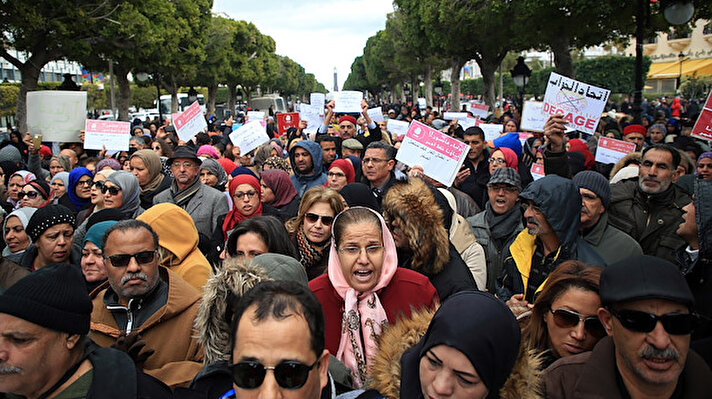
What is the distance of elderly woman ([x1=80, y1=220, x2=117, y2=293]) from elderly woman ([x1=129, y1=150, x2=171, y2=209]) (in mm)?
2740

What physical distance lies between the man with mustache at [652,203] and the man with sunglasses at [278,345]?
12.1ft

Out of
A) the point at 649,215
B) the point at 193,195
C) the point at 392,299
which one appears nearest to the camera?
the point at 392,299

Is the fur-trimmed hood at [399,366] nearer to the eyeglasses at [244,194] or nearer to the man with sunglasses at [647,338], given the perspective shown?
the man with sunglasses at [647,338]

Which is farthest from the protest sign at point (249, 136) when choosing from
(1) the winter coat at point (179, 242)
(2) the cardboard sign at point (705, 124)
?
(2) the cardboard sign at point (705, 124)

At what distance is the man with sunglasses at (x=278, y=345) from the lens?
5.98 feet

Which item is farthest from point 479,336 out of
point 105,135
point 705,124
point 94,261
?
point 105,135

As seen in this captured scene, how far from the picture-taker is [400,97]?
8138cm

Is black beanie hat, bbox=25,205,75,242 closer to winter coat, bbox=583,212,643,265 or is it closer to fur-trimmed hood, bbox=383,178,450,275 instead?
fur-trimmed hood, bbox=383,178,450,275

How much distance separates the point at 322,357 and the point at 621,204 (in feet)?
12.7

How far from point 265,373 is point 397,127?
11010 mm

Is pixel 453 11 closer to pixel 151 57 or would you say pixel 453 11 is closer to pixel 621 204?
pixel 151 57

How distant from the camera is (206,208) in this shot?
5816 millimetres

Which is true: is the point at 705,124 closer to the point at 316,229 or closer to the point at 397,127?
the point at 316,229

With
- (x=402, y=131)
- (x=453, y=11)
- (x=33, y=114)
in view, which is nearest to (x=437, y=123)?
(x=402, y=131)
